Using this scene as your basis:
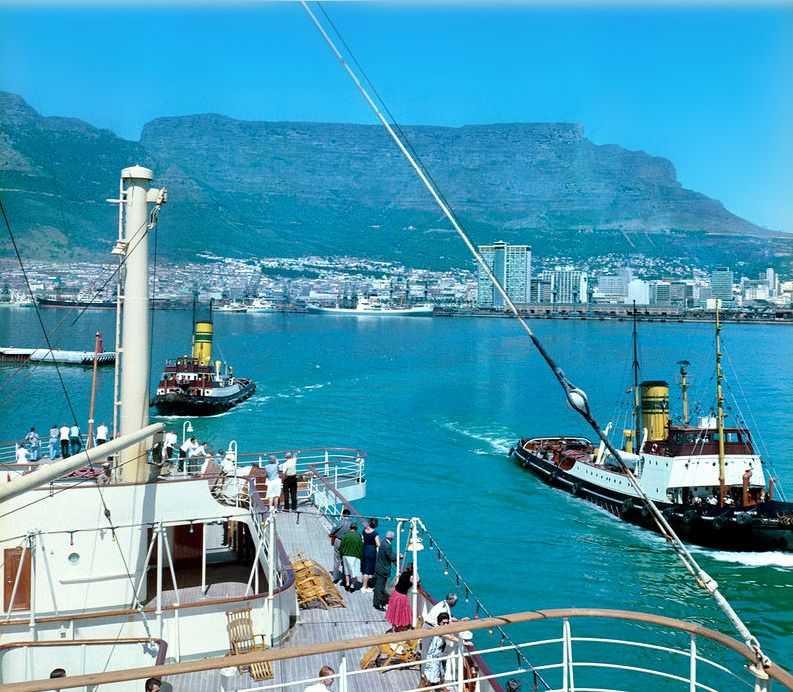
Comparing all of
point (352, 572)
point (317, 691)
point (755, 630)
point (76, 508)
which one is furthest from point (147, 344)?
point (755, 630)

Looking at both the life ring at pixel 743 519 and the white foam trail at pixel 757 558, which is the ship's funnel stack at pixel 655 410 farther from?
the white foam trail at pixel 757 558

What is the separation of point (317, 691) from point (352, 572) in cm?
612

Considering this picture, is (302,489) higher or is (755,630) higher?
(302,489)

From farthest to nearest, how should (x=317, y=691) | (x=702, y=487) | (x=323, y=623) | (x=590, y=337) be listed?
1. (x=590, y=337)
2. (x=702, y=487)
3. (x=323, y=623)
4. (x=317, y=691)

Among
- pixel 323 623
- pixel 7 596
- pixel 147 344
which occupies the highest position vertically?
pixel 147 344

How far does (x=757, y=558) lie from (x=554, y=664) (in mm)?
19030

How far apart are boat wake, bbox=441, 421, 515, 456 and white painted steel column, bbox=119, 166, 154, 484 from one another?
32.0m

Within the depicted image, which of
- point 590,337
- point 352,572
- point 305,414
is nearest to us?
point 352,572

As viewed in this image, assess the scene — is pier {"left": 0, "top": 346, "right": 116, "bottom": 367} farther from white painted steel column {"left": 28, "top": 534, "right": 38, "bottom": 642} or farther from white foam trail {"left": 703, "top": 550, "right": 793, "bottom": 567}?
white painted steel column {"left": 28, "top": 534, "right": 38, "bottom": 642}

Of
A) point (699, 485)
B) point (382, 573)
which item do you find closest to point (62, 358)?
point (699, 485)

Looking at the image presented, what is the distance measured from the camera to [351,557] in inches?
503

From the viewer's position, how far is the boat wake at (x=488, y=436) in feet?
143

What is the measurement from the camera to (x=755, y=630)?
18891mm

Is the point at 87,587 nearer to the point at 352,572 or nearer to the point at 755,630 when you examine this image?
the point at 352,572
